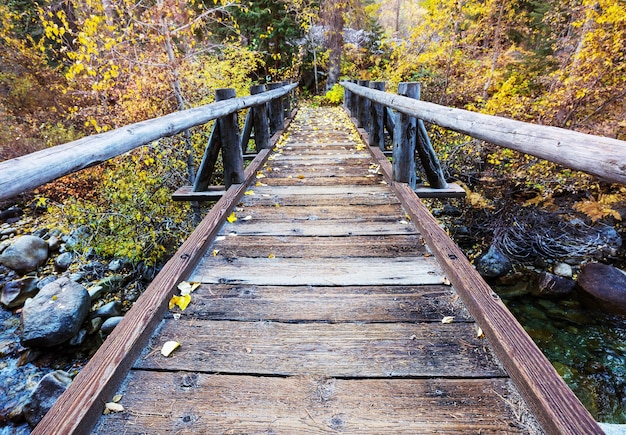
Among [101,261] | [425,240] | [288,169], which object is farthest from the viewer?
[101,261]

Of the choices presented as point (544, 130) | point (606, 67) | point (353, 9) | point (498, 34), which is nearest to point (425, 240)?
point (544, 130)

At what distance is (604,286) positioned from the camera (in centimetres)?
484

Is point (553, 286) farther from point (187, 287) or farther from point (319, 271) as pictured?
point (187, 287)

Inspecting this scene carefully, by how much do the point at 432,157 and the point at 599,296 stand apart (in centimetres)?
361

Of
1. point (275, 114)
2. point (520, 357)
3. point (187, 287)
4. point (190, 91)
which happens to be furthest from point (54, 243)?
point (520, 357)

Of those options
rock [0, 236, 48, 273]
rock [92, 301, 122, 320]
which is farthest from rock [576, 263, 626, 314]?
rock [0, 236, 48, 273]

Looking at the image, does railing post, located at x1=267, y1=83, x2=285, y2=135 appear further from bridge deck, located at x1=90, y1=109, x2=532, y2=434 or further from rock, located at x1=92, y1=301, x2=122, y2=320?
bridge deck, located at x1=90, y1=109, x2=532, y2=434

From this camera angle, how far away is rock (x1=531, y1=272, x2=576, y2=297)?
511cm

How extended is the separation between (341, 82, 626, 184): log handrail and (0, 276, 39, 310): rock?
21.4 feet

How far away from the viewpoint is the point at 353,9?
53.1 ft

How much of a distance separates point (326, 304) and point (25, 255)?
21.8 ft

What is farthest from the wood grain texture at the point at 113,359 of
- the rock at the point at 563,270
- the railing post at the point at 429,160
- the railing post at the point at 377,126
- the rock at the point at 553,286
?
the rock at the point at 563,270

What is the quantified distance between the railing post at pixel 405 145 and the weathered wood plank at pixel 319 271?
4.63 ft

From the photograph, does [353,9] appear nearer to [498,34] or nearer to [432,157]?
[498,34]
